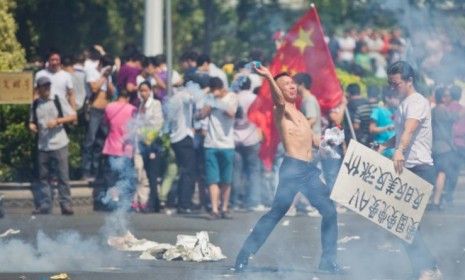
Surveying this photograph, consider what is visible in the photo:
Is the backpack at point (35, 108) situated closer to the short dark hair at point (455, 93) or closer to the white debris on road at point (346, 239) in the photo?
the white debris on road at point (346, 239)

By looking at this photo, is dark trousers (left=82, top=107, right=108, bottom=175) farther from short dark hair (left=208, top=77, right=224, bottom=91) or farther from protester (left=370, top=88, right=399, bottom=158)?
protester (left=370, top=88, right=399, bottom=158)

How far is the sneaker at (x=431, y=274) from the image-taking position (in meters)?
12.8

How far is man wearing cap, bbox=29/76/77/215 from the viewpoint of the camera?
19.2 meters

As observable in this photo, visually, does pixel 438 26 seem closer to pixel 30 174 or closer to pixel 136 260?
pixel 136 260

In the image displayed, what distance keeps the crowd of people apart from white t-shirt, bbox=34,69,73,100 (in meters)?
0.02

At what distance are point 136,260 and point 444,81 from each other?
12.8 ft

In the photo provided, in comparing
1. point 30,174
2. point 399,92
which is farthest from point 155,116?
point 399,92

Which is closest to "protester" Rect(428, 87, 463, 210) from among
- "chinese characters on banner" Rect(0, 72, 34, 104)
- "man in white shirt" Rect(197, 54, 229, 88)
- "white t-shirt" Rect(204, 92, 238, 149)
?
"white t-shirt" Rect(204, 92, 238, 149)

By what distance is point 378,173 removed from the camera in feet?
42.5

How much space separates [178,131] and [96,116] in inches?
54.3

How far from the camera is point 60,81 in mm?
20125

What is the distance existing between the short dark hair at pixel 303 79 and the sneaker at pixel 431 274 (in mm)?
6099

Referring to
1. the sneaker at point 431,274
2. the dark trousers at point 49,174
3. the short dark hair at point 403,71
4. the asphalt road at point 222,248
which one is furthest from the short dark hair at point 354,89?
the sneaker at point 431,274

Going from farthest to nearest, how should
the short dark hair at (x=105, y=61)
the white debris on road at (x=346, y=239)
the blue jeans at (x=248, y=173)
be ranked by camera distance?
1. the short dark hair at (x=105, y=61)
2. the blue jeans at (x=248, y=173)
3. the white debris on road at (x=346, y=239)
